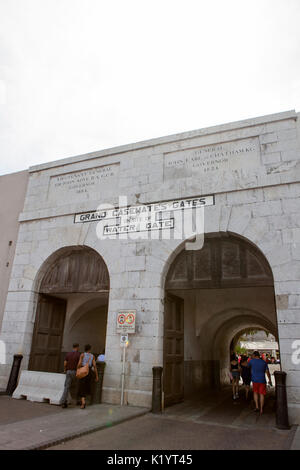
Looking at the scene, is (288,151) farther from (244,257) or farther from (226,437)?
(226,437)

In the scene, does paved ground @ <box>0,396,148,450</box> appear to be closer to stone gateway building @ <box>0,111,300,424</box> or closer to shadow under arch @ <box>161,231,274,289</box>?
stone gateway building @ <box>0,111,300,424</box>

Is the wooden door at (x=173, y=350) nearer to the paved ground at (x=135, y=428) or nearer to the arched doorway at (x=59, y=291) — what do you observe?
the paved ground at (x=135, y=428)

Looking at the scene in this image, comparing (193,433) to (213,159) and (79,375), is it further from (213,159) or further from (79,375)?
(213,159)

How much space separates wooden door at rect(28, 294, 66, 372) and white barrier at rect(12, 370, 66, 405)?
1199 millimetres

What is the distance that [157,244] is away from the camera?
30.8 feet

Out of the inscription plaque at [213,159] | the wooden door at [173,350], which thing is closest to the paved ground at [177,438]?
the wooden door at [173,350]

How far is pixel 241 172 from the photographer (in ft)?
30.0

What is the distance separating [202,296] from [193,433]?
7290 millimetres

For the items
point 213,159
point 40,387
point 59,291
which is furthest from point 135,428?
point 213,159

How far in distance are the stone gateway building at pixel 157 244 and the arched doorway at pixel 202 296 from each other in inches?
1.5

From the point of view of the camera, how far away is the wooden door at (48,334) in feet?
34.4

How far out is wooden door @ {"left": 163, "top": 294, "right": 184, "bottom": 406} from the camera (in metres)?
8.84

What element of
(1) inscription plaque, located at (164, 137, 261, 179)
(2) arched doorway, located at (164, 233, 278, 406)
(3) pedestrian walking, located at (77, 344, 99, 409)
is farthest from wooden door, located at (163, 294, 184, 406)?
(1) inscription plaque, located at (164, 137, 261, 179)

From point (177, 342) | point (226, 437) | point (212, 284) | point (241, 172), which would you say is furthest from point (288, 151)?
point (226, 437)
